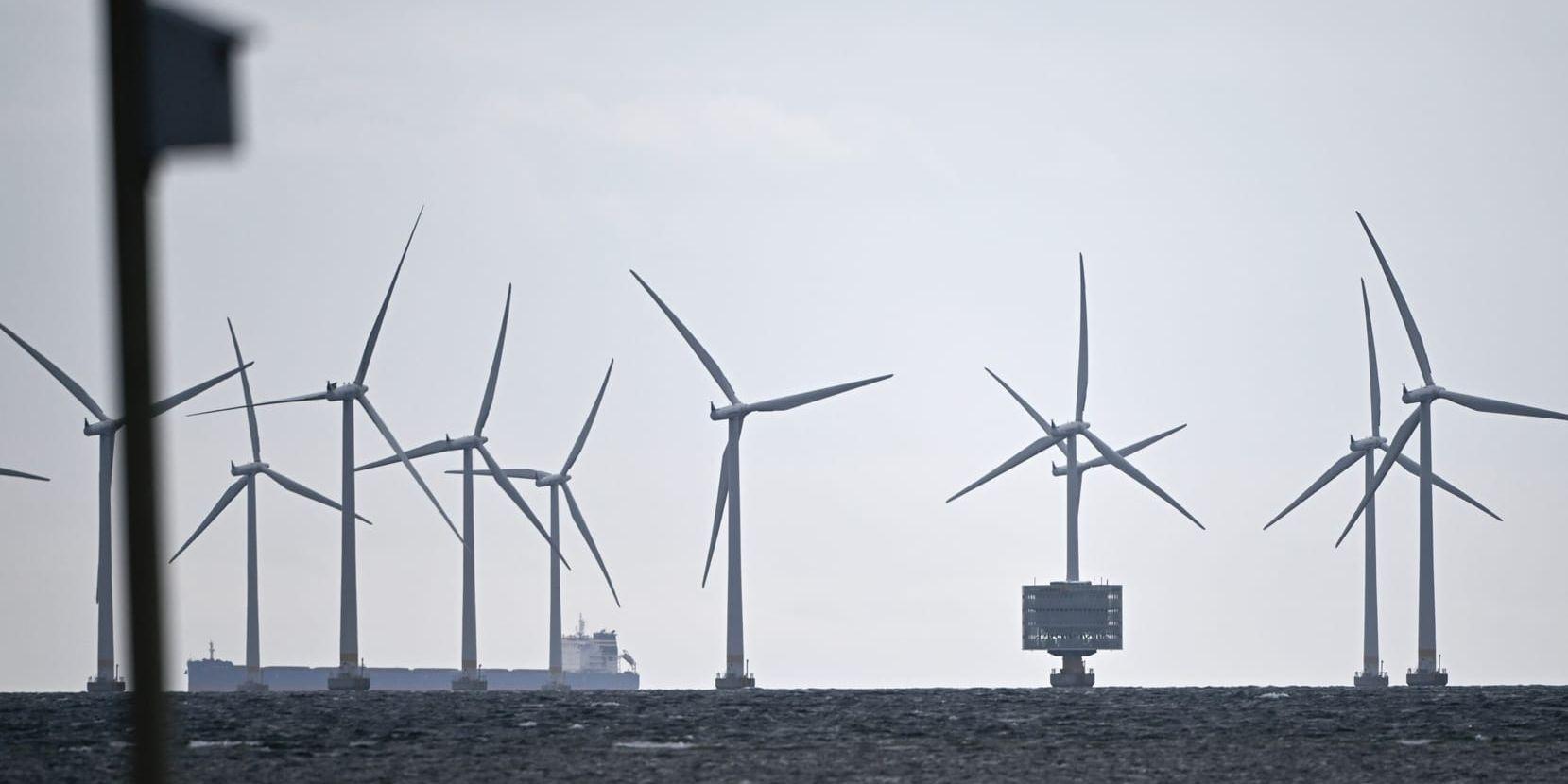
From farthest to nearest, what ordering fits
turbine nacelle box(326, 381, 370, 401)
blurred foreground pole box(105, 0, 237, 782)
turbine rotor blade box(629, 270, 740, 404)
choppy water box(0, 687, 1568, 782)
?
turbine nacelle box(326, 381, 370, 401)
turbine rotor blade box(629, 270, 740, 404)
choppy water box(0, 687, 1568, 782)
blurred foreground pole box(105, 0, 237, 782)

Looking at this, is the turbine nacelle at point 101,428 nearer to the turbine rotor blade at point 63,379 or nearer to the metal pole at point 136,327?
the turbine rotor blade at point 63,379

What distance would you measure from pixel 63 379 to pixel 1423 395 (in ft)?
349

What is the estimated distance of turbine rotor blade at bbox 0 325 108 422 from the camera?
15150 cm

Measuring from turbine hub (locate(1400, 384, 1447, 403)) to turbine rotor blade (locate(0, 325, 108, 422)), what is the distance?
345ft

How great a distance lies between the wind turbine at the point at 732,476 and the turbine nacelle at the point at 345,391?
2661 cm

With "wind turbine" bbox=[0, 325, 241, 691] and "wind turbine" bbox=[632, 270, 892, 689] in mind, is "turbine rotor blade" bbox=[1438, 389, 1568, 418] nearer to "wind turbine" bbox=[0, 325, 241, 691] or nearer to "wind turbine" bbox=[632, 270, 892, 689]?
"wind turbine" bbox=[632, 270, 892, 689]

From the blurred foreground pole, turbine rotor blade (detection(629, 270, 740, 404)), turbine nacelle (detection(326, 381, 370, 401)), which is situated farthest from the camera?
turbine nacelle (detection(326, 381, 370, 401))

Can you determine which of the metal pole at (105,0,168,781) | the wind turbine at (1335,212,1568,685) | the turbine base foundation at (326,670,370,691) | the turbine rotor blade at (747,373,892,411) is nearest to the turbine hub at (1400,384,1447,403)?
the wind turbine at (1335,212,1568,685)

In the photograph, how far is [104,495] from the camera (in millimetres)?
175625

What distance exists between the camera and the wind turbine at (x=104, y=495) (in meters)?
158

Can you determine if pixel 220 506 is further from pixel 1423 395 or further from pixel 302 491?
pixel 1423 395

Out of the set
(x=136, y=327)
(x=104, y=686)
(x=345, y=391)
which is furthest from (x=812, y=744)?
(x=104, y=686)

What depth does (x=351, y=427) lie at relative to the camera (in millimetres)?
168750

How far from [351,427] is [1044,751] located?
106198 millimetres
